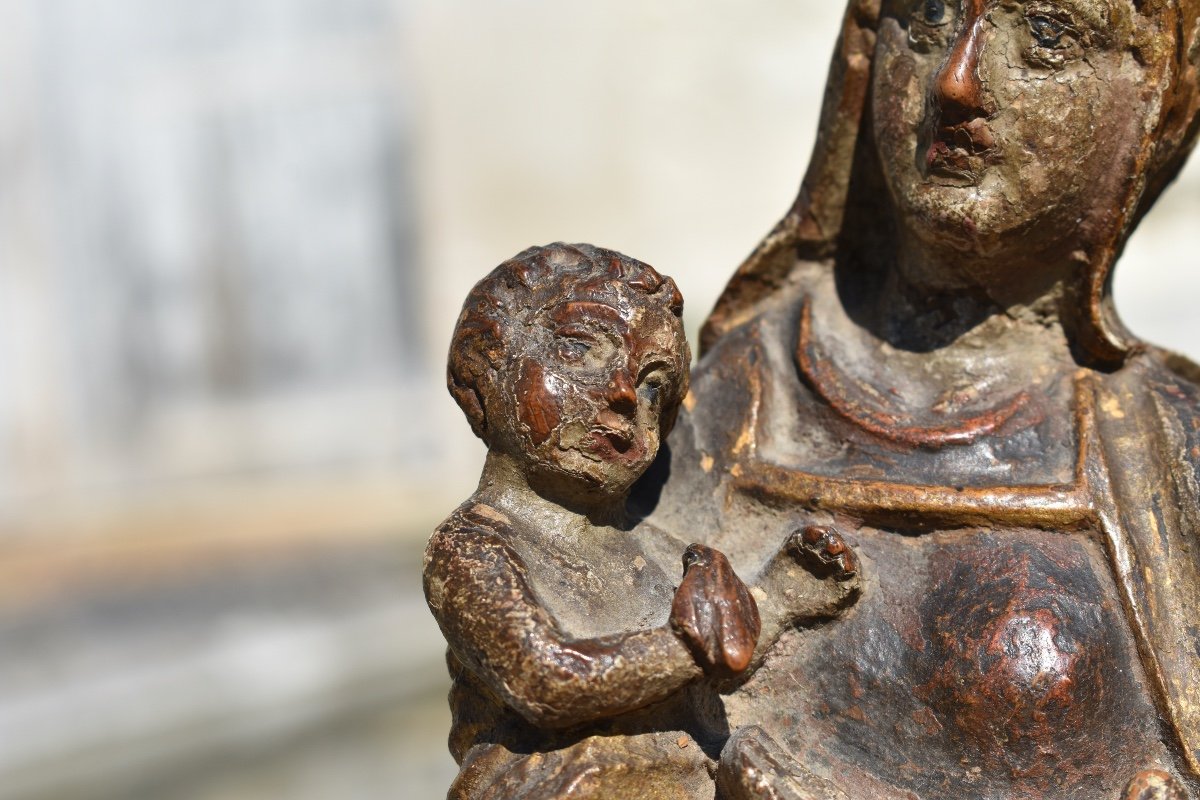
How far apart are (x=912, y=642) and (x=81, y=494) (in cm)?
660

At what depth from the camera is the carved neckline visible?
1.93 metres

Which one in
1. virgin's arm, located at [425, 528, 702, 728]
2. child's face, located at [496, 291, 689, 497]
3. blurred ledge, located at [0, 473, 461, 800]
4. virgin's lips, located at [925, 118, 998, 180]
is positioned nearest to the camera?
virgin's arm, located at [425, 528, 702, 728]

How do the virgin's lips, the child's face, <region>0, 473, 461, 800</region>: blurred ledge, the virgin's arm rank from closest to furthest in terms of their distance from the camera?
the virgin's arm, the child's face, the virgin's lips, <region>0, 473, 461, 800</region>: blurred ledge

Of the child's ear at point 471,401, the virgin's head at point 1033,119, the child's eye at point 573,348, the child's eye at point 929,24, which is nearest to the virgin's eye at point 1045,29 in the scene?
the virgin's head at point 1033,119

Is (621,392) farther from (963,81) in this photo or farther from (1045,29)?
(1045,29)

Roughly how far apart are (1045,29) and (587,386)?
0.76 metres

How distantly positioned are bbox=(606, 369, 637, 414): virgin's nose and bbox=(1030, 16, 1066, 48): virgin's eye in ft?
2.28

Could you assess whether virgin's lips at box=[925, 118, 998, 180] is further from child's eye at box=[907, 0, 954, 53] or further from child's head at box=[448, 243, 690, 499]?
child's head at box=[448, 243, 690, 499]

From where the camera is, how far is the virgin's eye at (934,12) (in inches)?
75.3

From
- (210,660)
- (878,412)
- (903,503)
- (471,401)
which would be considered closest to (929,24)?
(878,412)

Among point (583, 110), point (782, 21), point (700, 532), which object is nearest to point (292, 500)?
point (583, 110)

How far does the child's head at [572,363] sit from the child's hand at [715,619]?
0.20 m

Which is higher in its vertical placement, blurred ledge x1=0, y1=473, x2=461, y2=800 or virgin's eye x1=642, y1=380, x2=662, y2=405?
virgin's eye x1=642, y1=380, x2=662, y2=405

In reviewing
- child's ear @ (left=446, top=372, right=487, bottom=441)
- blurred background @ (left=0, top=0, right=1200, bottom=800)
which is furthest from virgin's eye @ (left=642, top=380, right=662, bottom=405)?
blurred background @ (left=0, top=0, right=1200, bottom=800)
